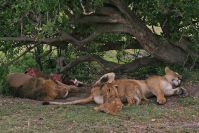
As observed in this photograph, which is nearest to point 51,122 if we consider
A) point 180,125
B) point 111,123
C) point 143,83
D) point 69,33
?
point 111,123

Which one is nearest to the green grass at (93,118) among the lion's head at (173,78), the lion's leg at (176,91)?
the lion's leg at (176,91)

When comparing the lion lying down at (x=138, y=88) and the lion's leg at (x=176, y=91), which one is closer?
the lion lying down at (x=138, y=88)

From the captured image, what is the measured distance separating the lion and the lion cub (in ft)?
3.61

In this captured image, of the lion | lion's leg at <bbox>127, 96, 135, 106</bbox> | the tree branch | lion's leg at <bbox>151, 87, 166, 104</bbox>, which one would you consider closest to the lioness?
lion's leg at <bbox>151, 87, 166, 104</bbox>

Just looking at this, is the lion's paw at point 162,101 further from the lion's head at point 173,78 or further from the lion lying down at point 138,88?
the lion's head at point 173,78

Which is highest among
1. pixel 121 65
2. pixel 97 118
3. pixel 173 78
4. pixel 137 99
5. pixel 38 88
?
pixel 121 65

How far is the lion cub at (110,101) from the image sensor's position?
26.3 feet

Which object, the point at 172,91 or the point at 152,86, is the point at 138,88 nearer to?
the point at 152,86

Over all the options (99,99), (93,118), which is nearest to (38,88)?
(99,99)

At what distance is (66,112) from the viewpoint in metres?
8.08

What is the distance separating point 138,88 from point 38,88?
67.5 inches

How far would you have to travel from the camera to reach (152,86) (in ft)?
30.0

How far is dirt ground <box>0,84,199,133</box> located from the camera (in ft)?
23.3

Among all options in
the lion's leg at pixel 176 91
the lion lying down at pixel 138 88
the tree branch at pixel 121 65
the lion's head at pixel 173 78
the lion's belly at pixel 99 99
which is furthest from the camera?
the tree branch at pixel 121 65
